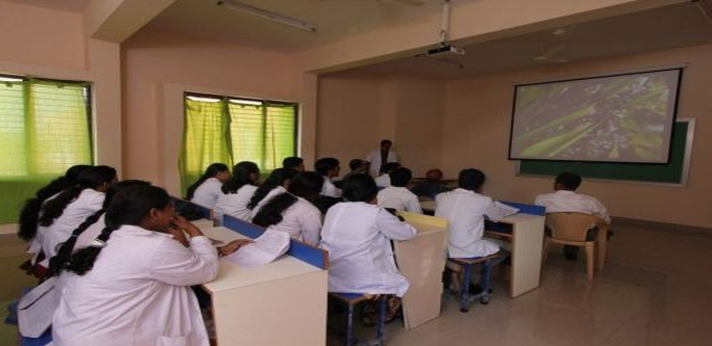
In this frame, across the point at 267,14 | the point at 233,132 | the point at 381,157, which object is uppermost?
the point at 267,14

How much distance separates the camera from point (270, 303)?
1663 millimetres

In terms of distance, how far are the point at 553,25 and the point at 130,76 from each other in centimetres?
492

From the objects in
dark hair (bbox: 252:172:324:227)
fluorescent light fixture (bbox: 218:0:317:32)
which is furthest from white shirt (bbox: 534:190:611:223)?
fluorescent light fixture (bbox: 218:0:317:32)

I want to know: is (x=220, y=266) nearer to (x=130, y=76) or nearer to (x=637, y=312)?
(x=637, y=312)

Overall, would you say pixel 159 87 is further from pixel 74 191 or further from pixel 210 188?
pixel 74 191

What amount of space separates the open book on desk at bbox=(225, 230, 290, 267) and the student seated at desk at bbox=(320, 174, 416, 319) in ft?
1.55

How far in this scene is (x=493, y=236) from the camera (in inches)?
143

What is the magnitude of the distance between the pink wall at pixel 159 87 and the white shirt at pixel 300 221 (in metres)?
3.43

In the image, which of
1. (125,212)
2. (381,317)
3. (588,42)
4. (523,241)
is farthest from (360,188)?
(588,42)

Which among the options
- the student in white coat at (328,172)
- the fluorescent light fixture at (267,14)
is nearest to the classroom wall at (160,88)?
the fluorescent light fixture at (267,14)

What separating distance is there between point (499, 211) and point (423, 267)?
0.99 meters

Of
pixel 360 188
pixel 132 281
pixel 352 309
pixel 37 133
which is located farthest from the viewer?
pixel 37 133

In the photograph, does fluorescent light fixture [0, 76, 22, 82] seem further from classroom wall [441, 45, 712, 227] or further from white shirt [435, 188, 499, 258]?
classroom wall [441, 45, 712, 227]

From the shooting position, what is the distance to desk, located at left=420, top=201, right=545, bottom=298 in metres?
3.24
